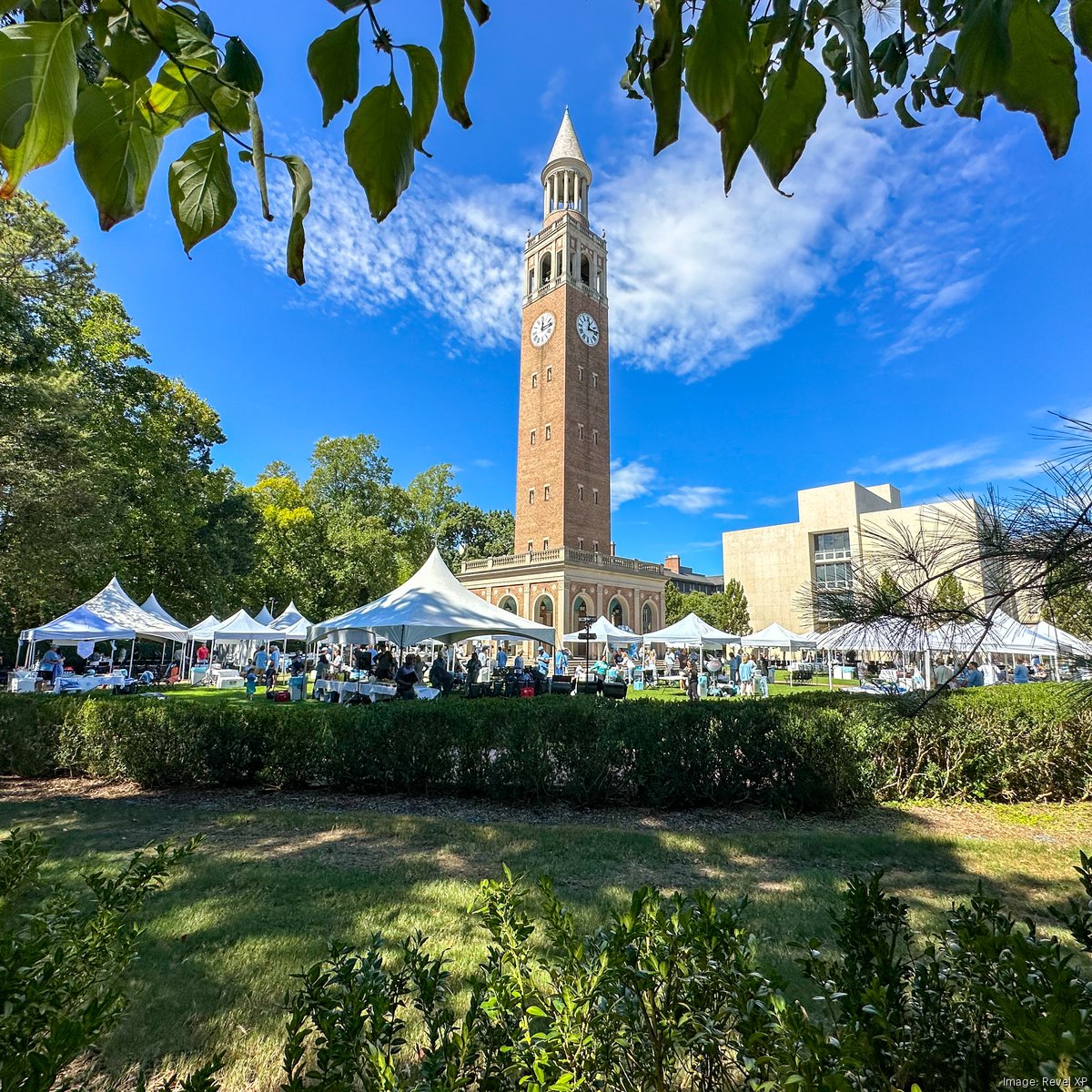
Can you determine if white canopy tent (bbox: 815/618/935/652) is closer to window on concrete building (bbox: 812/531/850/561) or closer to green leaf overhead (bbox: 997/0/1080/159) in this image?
green leaf overhead (bbox: 997/0/1080/159)

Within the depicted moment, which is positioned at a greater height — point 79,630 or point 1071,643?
point 79,630

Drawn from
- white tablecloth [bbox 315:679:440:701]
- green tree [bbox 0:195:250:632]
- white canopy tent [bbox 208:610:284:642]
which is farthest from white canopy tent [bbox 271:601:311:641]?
white tablecloth [bbox 315:679:440:701]

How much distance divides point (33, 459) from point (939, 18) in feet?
60.6

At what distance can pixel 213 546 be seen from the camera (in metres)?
27.4

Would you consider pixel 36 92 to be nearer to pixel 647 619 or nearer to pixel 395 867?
pixel 395 867

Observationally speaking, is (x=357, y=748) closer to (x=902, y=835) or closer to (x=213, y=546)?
(x=902, y=835)

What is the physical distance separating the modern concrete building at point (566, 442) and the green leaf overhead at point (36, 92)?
41.1 meters

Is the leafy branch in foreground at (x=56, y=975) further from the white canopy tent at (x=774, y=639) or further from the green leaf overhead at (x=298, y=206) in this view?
the white canopy tent at (x=774, y=639)

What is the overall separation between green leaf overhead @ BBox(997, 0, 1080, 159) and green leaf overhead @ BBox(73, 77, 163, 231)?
1329 mm

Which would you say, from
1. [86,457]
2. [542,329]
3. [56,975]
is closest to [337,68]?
[56,975]

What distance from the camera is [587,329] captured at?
47469mm

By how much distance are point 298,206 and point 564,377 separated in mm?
45918

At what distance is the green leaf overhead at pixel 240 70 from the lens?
98 centimetres

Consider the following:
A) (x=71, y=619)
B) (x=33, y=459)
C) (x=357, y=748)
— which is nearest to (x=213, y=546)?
(x=71, y=619)
